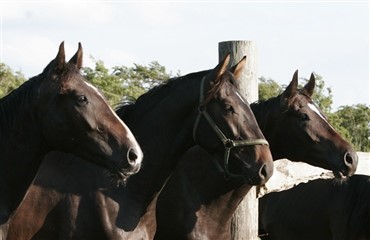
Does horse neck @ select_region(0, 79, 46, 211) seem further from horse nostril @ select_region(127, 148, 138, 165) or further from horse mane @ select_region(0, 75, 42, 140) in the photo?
horse nostril @ select_region(127, 148, 138, 165)

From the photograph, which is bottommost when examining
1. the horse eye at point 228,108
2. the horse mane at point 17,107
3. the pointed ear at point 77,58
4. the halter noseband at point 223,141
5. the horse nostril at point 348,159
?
the horse nostril at point 348,159

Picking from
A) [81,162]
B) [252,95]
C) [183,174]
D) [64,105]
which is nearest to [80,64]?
[64,105]

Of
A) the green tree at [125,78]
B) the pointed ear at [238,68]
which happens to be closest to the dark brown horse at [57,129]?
the pointed ear at [238,68]

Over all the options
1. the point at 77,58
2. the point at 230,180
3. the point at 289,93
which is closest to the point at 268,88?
the point at 289,93

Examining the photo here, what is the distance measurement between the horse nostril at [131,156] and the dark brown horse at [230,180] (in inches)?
68.9

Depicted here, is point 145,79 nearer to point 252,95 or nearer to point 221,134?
point 252,95

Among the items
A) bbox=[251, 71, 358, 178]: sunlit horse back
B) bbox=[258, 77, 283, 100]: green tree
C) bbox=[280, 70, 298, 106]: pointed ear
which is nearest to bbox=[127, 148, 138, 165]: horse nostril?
bbox=[251, 71, 358, 178]: sunlit horse back

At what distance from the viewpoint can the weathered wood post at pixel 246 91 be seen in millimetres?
8383

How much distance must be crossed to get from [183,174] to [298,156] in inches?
47.3

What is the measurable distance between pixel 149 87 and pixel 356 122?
7.82 metres

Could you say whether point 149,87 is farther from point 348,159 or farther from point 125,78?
point 348,159

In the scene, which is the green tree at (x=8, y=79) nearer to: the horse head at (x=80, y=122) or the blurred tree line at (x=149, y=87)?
the blurred tree line at (x=149, y=87)

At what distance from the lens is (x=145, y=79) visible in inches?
750

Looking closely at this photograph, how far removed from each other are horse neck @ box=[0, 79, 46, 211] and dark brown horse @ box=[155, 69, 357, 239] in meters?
1.98
